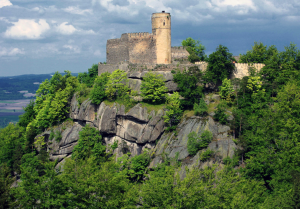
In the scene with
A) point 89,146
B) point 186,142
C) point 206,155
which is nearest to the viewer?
point 206,155

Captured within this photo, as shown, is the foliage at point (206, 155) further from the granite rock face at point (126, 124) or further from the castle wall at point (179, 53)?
the castle wall at point (179, 53)

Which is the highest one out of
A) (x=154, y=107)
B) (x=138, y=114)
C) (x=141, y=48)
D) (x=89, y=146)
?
(x=141, y=48)

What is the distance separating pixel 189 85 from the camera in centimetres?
5822

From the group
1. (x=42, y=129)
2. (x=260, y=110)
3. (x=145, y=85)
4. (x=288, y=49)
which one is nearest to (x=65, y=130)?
(x=42, y=129)

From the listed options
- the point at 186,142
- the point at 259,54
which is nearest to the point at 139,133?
the point at 186,142

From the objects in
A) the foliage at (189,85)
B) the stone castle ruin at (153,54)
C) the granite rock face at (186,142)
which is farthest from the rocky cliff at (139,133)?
→ the stone castle ruin at (153,54)

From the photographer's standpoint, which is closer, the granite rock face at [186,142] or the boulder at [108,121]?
the granite rock face at [186,142]

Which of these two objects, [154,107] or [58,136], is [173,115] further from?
[58,136]

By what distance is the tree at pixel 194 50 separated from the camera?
67.4 metres

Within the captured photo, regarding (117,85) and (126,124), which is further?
(117,85)

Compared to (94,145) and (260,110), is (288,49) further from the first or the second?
(94,145)

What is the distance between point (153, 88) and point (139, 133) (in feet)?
24.7

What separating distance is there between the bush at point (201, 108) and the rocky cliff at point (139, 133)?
836 mm

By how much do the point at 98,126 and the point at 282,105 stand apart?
29785mm
